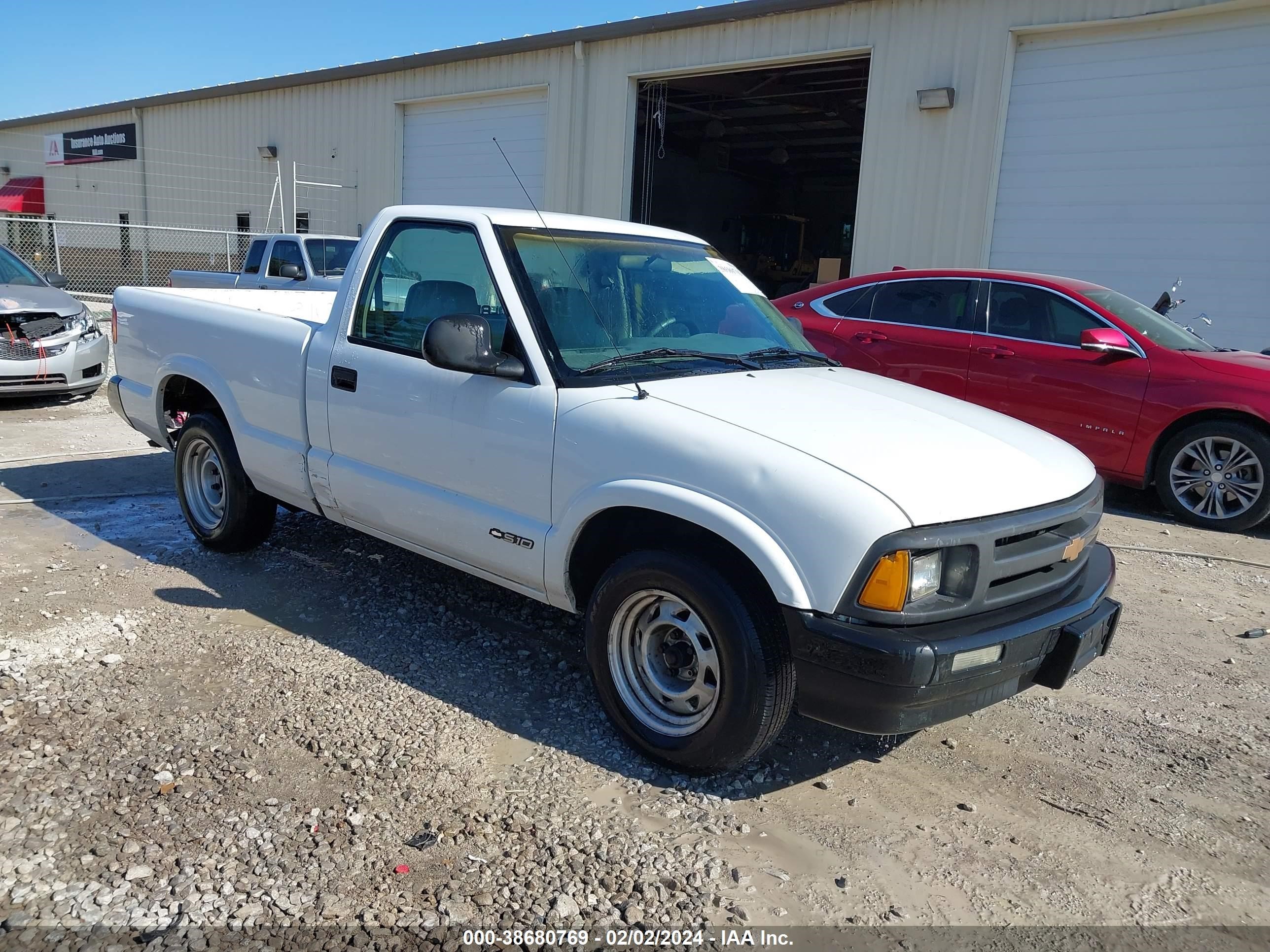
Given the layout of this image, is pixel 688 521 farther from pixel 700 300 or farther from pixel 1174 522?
pixel 1174 522

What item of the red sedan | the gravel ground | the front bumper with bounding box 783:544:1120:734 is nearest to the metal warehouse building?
the red sedan

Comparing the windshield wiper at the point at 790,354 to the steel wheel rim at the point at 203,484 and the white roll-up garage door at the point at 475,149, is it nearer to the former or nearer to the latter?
the steel wheel rim at the point at 203,484

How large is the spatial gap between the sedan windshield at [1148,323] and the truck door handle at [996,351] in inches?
27.5

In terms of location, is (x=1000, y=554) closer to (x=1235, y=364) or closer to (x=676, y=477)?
(x=676, y=477)

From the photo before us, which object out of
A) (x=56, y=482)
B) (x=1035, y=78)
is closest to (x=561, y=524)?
(x=56, y=482)

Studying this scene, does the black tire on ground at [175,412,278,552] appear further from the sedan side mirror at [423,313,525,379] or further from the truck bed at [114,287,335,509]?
the sedan side mirror at [423,313,525,379]

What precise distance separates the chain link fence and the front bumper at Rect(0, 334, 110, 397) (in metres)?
10.8

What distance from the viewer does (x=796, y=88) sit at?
17.4m

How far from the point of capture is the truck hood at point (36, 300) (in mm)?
9555

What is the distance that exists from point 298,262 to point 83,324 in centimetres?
338

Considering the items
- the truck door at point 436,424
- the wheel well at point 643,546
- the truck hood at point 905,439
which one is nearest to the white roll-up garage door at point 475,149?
the truck door at point 436,424

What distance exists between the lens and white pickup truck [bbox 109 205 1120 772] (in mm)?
2898

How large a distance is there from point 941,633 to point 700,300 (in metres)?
1.97

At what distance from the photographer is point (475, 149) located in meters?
18.0
